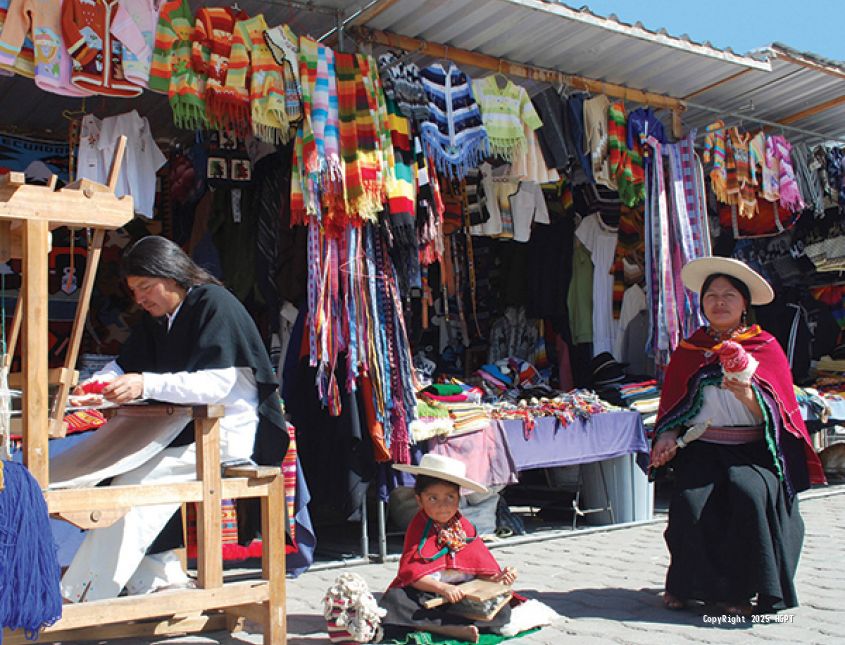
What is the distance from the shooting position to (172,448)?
3746mm

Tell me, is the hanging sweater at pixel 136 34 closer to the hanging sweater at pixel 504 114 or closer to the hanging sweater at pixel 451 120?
the hanging sweater at pixel 451 120

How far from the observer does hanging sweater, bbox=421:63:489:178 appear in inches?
230

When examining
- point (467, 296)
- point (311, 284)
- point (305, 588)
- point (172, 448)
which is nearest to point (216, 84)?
point (311, 284)

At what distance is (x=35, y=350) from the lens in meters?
3.11

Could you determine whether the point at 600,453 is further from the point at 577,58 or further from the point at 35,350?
the point at 35,350

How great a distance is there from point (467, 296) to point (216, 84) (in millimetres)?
3781

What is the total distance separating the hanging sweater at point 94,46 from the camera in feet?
15.9

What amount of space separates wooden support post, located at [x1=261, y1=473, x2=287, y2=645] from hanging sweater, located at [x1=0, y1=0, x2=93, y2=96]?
248 cm

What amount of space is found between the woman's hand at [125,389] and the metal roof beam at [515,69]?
10.4 ft

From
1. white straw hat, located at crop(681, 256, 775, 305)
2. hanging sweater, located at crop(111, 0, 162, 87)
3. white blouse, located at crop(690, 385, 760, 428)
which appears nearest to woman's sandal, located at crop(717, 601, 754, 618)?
white blouse, located at crop(690, 385, 760, 428)

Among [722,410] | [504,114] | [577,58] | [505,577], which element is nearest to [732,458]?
[722,410]

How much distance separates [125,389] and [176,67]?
2.48 metres

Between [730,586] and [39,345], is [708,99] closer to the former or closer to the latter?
[730,586]

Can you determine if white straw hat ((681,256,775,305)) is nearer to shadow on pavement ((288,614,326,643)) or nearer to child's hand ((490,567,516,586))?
child's hand ((490,567,516,586))
